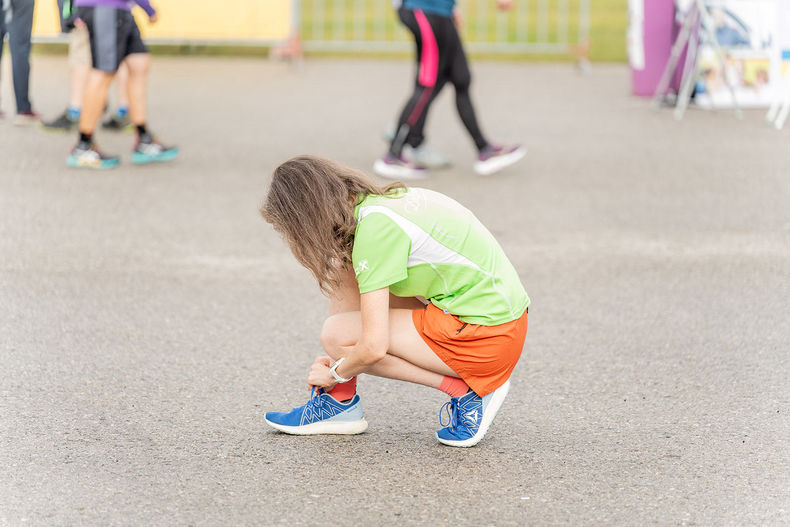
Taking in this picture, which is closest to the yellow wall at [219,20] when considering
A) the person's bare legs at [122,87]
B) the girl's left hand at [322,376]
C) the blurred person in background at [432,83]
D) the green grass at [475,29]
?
the green grass at [475,29]

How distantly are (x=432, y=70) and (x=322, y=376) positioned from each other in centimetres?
513

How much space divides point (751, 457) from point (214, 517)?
68.8 inches

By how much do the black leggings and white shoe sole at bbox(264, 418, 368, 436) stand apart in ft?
16.2

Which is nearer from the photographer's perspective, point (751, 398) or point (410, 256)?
point (410, 256)

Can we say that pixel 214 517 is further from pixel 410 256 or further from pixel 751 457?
pixel 751 457

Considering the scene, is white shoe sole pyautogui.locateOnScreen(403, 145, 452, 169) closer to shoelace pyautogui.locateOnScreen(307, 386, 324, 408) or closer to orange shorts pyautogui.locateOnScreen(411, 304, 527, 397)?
shoelace pyautogui.locateOnScreen(307, 386, 324, 408)

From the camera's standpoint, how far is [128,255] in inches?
255

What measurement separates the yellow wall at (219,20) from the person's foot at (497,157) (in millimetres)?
6914

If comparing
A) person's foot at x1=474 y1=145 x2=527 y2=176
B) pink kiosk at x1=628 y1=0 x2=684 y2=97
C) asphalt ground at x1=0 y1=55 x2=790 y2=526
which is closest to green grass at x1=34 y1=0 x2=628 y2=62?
pink kiosk at x1=628 y1=0 x2=684 y2=97

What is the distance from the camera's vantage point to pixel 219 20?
1479 cm

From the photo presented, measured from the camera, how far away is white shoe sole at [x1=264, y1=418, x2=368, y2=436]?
13.0ft

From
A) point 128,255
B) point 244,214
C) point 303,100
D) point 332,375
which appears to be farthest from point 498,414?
point 303,100

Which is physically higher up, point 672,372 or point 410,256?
point 410,256

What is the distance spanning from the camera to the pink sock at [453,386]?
12.6 ft
